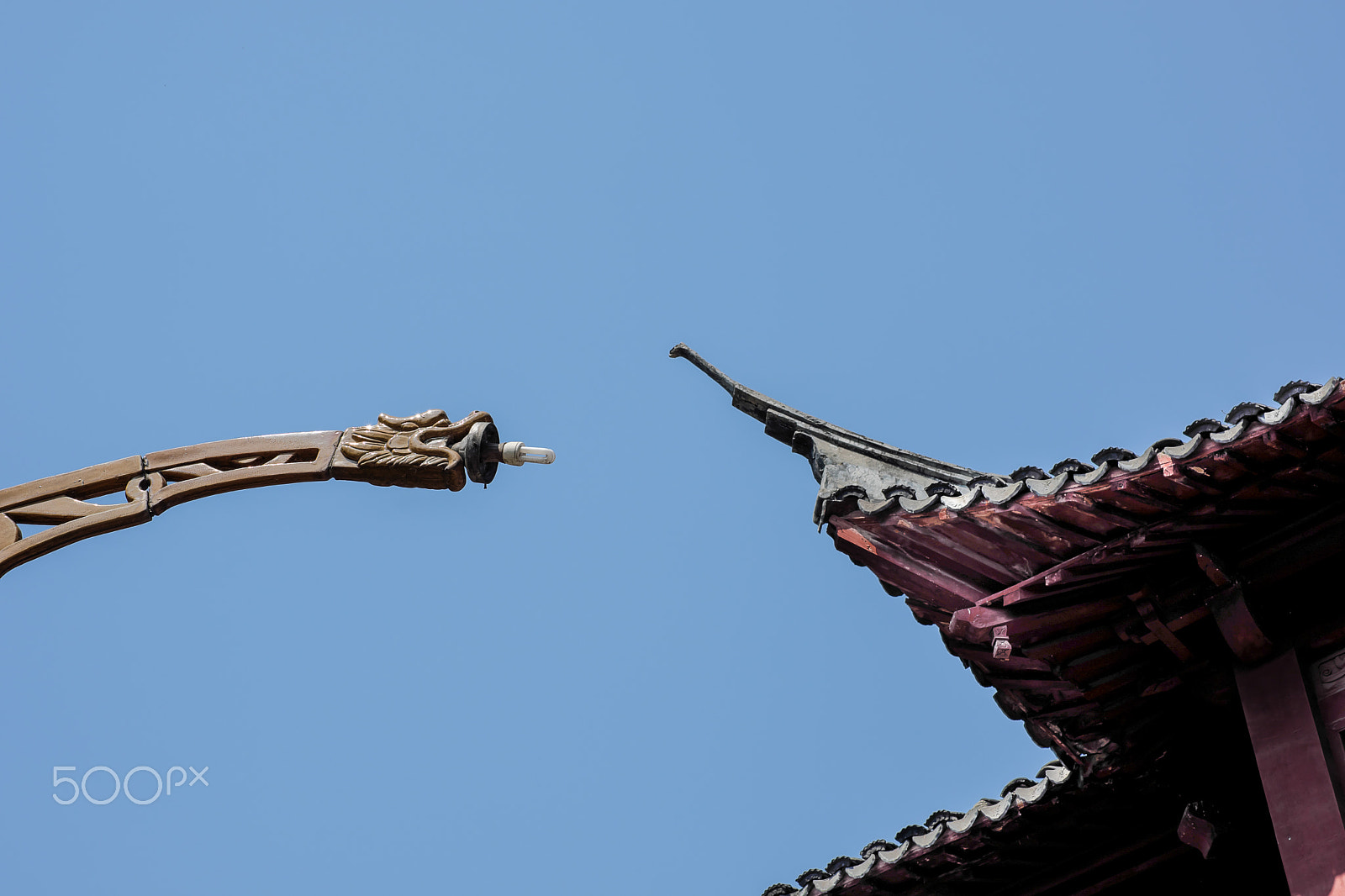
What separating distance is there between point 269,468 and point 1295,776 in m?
4.37

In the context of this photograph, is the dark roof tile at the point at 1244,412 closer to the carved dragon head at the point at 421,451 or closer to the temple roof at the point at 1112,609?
the temple roof at the point at 1112,609

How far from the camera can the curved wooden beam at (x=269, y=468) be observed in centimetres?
607

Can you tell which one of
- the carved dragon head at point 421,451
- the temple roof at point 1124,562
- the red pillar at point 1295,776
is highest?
the carved dragon head at point 421,451

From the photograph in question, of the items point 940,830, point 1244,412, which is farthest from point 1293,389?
point 940,830

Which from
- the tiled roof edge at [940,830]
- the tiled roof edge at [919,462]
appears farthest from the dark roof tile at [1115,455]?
the tiled roof edge at [940,830]

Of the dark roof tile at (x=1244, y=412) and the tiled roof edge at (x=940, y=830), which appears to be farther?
the tiled roof edge at (x=940, y=830)

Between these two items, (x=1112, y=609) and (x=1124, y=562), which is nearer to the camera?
(x=1124, y=562)

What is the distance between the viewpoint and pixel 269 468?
617cm

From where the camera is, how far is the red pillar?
607cm

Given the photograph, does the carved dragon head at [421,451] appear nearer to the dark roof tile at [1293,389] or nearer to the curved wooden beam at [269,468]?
the curved wooden beam at [269,468]

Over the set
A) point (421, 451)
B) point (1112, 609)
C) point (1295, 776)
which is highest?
point (421, 451)

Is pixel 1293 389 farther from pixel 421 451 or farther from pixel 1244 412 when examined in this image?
pixel 421 451

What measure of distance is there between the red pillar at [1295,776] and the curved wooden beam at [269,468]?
323 cm

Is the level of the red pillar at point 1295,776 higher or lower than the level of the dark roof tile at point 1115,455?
lower
